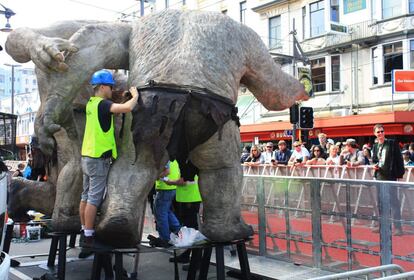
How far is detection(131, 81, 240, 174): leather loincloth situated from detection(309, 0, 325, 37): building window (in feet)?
69.2

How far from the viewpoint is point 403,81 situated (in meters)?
17.8

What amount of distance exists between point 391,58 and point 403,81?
3.75 metres

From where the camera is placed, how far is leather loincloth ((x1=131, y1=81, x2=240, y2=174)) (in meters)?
3.88


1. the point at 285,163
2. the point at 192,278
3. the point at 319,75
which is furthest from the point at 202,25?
the point at 319,75

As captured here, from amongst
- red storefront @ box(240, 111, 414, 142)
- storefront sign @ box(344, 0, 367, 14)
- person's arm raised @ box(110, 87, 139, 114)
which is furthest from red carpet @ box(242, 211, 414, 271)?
storefront sign @ box(344, 0, 367, 14)

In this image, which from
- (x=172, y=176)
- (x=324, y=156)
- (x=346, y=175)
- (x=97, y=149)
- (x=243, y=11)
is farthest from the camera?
(x=243, y=11)

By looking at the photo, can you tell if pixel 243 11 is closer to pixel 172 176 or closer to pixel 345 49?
pixel 345 49

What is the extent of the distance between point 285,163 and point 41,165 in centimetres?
622

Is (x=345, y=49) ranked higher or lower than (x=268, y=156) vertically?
higher

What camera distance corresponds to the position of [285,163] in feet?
36.3

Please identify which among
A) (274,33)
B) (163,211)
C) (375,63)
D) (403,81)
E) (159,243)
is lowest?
(159,243)

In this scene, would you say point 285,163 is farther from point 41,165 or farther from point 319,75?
point 319,75

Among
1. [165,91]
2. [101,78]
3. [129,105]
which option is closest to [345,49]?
[101,78]

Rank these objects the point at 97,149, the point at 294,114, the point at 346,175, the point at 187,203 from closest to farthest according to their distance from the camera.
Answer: the point at 97,149 → the point at 187,203 → the point at 346,175 → the point at 294,114
